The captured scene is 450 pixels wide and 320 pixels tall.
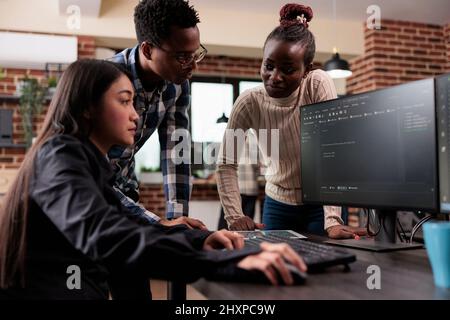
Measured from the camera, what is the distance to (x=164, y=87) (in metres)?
1.64

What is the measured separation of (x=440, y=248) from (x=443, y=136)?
0.38m

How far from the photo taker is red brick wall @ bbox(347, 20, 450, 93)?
5.56 meters

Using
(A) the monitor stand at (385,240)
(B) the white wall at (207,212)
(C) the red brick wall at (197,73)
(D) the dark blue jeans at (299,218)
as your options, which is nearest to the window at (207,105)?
(C) the red brick wall at (197,73)

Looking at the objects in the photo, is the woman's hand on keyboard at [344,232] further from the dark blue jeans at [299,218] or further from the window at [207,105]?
the window at [207,105]

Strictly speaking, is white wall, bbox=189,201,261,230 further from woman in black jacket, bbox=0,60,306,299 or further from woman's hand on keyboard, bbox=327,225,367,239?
woman in black jacket, bbox=0,60,306,299

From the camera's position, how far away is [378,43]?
5.56 m

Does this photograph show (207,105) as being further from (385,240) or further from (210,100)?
(385,240)

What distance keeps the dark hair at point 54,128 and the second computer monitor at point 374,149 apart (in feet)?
2.01

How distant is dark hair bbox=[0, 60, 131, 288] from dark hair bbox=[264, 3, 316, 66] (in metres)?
0.66

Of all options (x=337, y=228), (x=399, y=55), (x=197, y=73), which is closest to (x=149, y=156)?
(x=197, y=73)

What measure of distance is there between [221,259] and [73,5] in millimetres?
4216

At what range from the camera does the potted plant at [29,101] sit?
4465 mm

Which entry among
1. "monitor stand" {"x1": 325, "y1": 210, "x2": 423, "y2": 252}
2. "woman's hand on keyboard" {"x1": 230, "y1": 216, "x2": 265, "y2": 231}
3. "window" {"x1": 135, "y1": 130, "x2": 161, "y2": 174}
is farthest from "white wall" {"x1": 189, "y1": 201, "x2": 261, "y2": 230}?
"monitor stand" {"x1": 325, "y1": 210, "x2": 423, "y2": 252}
